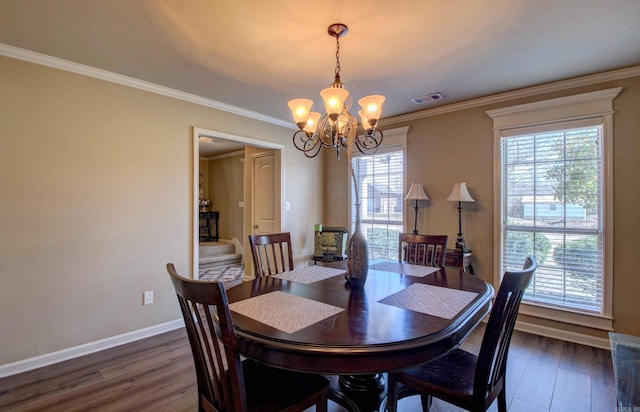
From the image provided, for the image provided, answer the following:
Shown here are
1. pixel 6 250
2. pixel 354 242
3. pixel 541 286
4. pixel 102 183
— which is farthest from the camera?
pixel 541 286

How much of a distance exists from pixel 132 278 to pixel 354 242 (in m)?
2.28

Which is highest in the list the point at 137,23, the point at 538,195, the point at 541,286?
the point at 137,23

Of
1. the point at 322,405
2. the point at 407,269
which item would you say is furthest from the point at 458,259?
the point at 322,405

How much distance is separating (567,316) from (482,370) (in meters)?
2.35

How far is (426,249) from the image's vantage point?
266 cm

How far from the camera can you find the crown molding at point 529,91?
2707 mm

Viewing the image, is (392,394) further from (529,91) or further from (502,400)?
(529,91)

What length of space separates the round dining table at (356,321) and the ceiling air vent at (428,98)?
2103 millimetres

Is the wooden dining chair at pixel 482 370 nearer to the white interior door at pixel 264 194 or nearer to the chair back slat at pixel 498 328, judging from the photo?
the chair back slat at pixel 498 328

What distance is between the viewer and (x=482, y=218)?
11.3ft

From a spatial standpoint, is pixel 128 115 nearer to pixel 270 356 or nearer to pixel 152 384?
pixel 152 384

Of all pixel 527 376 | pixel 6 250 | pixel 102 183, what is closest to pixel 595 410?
pixel 527 376

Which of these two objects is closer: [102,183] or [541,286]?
[102,183]

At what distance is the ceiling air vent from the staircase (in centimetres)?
467
